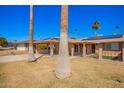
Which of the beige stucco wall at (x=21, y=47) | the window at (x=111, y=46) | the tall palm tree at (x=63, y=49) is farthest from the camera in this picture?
the beige stucco wall at (x=21, y=47)

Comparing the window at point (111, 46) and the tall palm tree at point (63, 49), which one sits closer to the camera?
the tall palm tree at point (63, 49)

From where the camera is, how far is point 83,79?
31.1 ft

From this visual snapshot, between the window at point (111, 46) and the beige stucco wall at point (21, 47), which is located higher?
the window at point (111, 46)

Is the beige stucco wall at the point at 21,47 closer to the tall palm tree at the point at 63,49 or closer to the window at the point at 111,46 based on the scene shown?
the window at the point at 111,46

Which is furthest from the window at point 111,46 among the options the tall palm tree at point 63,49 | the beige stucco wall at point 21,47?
the beige stucco wall at point 21,47

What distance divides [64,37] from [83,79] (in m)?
2.60

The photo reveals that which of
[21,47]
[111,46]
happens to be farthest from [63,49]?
[21,47]

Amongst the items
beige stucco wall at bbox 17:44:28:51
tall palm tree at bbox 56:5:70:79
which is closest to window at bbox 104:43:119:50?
tall palm tree at bbox 56:5:70:79

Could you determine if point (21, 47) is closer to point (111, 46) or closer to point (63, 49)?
point (111, 46)

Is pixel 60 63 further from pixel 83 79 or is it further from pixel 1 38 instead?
pixel 1 38
